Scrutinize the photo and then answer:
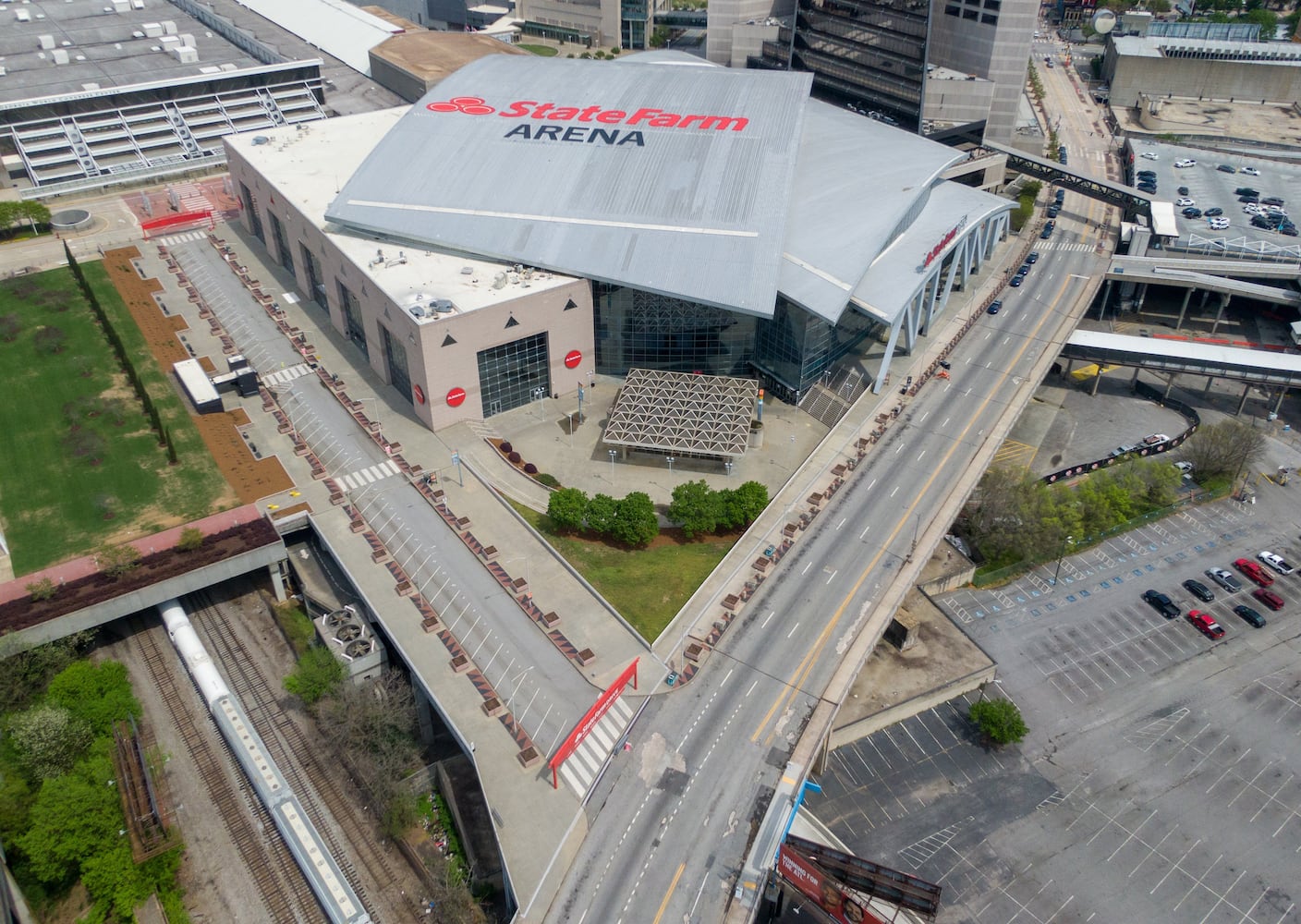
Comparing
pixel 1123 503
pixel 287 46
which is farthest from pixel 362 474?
pixel 287 46

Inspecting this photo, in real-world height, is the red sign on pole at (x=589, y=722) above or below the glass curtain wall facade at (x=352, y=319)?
below

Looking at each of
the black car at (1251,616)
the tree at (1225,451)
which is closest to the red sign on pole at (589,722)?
the black car at (1251,616)

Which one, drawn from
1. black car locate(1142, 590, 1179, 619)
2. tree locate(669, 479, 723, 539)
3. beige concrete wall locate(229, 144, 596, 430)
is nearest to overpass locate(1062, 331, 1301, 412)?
black car locate(1142, 590, 1179, 619)

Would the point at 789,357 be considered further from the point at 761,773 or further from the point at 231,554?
the point at 231,554

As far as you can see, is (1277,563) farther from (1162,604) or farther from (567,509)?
(567,509)

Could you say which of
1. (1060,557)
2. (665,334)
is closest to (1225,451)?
(1060,557)

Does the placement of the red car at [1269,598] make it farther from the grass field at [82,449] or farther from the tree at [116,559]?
the tree at [116,559]

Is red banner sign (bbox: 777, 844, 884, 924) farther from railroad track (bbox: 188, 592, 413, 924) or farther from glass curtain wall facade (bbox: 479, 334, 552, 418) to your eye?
glass curtain wall facade (bbox: 479, 334, 552, 418)
